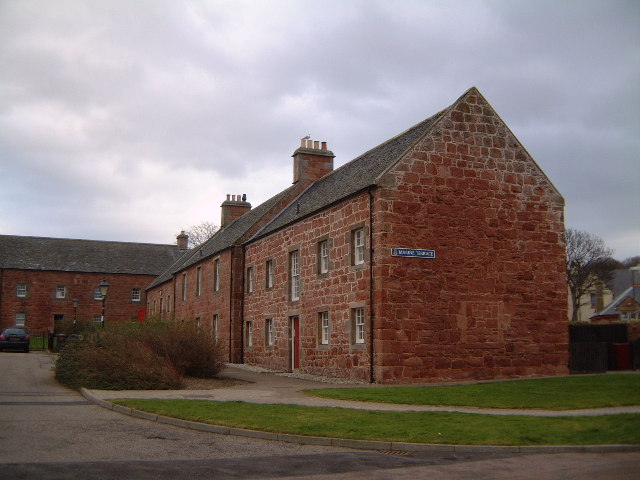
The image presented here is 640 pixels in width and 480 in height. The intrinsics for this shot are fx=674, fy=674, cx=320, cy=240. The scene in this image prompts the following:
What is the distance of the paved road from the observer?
24.9 feet

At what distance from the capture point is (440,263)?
773 inches

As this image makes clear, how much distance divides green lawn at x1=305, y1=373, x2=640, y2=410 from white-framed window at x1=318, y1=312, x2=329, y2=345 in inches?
214

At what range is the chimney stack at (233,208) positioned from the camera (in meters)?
44.1

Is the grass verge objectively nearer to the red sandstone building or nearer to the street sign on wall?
the red sandstone building

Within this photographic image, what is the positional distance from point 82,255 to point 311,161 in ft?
133

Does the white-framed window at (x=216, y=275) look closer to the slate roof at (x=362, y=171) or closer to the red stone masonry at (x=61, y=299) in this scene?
the slate roof at (x=362, y=171)

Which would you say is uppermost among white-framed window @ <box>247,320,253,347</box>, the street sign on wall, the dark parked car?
the street sign on wall

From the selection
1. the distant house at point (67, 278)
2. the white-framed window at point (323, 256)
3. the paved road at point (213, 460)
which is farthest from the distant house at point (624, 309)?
the paved road at point (213, 460)

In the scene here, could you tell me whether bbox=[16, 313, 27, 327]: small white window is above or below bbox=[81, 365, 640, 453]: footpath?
above

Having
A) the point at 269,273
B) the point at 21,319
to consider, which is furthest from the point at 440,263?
the point at 21,319

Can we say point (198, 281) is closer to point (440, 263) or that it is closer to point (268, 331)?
point (268, 331)

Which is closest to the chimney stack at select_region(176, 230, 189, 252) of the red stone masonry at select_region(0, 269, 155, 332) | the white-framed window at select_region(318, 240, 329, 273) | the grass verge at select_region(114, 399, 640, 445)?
the red stone masonry at select_region(0, 269, 155, 332)

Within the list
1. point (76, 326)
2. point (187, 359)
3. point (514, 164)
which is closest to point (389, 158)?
point (514, 164)

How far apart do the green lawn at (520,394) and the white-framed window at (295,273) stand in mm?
8564
